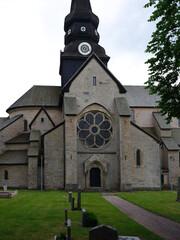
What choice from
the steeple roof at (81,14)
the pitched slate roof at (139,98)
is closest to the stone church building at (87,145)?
the steeple roof at (81,14)

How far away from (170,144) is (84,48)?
19360 millimetres

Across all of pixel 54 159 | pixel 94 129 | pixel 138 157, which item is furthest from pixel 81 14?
pixel 138 157

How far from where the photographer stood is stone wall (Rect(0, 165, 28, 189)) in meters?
38.2

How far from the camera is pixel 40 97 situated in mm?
47062

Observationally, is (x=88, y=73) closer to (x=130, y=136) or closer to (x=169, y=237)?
(x=130, y=136)

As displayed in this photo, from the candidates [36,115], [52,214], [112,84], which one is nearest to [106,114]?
[112,84]

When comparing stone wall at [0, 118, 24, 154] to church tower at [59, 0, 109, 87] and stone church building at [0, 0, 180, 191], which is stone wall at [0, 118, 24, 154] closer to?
stone church building at [0, 0, 180, 191]

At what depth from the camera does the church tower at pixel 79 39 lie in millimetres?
43969

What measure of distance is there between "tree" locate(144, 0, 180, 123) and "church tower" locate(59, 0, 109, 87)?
28.0 meters

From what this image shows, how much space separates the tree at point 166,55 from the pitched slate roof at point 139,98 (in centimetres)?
→ 3272

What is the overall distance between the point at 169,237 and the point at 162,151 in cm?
3342

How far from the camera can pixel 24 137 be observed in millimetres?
42875

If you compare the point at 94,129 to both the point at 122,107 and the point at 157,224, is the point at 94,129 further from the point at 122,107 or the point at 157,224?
the point at 157,224

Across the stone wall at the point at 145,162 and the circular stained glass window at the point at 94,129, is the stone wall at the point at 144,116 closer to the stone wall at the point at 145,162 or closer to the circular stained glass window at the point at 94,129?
the stone wall at the point at 145,162
